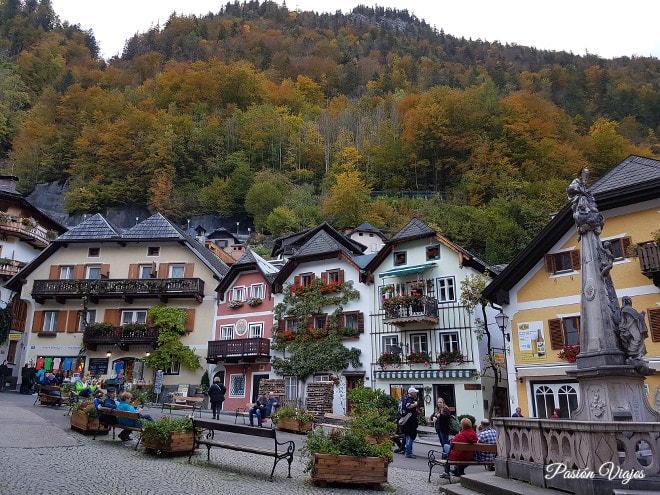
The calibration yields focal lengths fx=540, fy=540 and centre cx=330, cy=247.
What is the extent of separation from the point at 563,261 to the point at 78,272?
31.7 m

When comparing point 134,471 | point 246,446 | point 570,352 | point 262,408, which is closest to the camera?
point 134,471

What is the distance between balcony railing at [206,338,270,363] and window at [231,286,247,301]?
11.4 feet

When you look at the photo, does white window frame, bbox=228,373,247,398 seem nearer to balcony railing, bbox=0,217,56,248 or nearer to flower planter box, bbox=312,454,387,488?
balcony railing, bbox=0,217,56,248

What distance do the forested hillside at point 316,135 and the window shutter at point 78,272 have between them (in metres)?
23.2

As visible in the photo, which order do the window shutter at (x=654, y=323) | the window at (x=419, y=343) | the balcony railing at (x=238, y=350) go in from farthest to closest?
the balcony railing at (x=238, y=350) < the window at (x=419, y=343) < the window shutter at (x=654, y=323)

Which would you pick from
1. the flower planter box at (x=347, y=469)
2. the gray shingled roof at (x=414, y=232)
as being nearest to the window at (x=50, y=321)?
the gray shingled roof at (x=414, y=232)

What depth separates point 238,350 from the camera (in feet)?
108

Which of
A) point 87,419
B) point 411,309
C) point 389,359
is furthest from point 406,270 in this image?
point 87,419

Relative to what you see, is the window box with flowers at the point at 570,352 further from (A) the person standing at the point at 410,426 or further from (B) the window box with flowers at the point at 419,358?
(A) the person standing at the point at 410,426

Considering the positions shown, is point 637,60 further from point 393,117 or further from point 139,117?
point 139,117

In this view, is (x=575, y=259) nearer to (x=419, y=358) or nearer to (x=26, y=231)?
(x=419, y=358)

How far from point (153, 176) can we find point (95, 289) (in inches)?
1291

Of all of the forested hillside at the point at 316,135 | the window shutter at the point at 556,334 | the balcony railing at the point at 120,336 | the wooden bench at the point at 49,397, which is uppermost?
the forested hillside at the point at 316,135

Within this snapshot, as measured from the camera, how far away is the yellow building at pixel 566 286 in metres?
20.2
